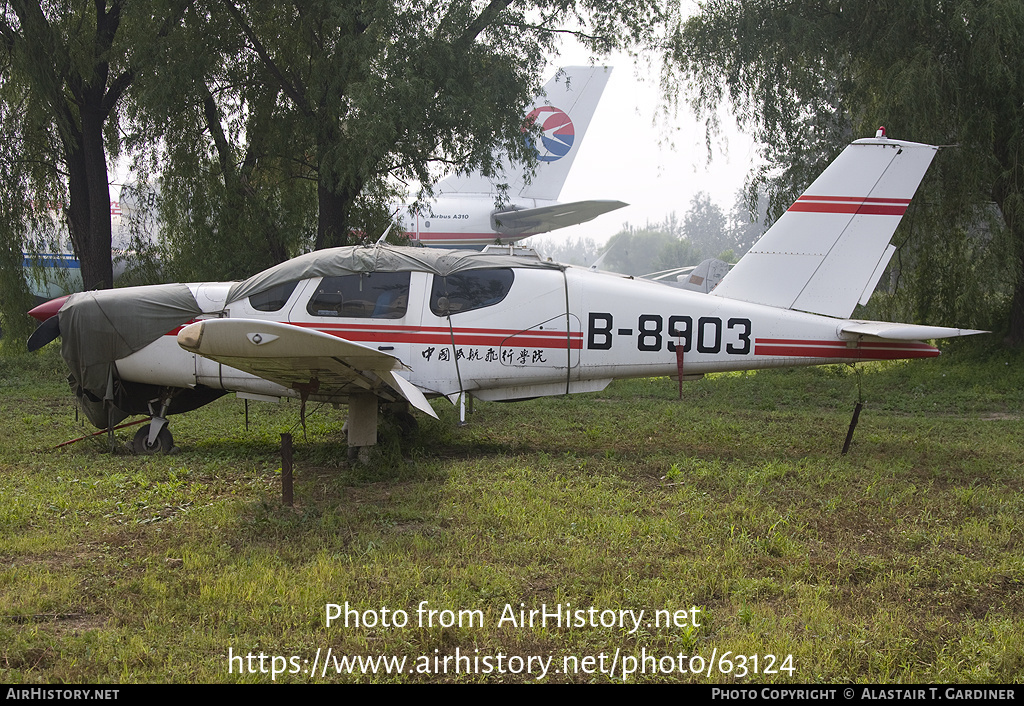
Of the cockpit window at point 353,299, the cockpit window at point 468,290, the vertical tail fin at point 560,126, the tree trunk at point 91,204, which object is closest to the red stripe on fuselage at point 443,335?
the cockpit window at point 353,299

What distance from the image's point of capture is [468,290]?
823 cm

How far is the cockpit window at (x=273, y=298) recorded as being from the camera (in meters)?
8.10

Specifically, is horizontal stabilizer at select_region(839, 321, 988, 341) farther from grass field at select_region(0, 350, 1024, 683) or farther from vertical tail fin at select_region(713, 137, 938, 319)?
grass field at select_region(0, 350, 1024, 683)

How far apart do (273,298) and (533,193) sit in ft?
54.4

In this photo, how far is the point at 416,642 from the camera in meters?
3.94

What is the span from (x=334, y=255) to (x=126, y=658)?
5101 mm

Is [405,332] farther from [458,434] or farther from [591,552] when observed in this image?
[591,552]

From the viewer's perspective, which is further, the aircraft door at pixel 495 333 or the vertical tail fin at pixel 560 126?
the vertical tail fin at pixel 560 126

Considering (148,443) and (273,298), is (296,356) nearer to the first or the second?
(273,298)

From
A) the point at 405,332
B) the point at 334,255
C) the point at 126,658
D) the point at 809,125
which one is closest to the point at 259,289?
the point at 334,255

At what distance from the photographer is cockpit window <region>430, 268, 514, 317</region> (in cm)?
816

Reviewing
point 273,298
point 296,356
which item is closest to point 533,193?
point 273,298

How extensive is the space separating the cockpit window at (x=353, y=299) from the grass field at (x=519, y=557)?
4.52 feet

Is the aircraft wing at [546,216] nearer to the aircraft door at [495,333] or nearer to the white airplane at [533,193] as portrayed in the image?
the white airplane at [533,193]
